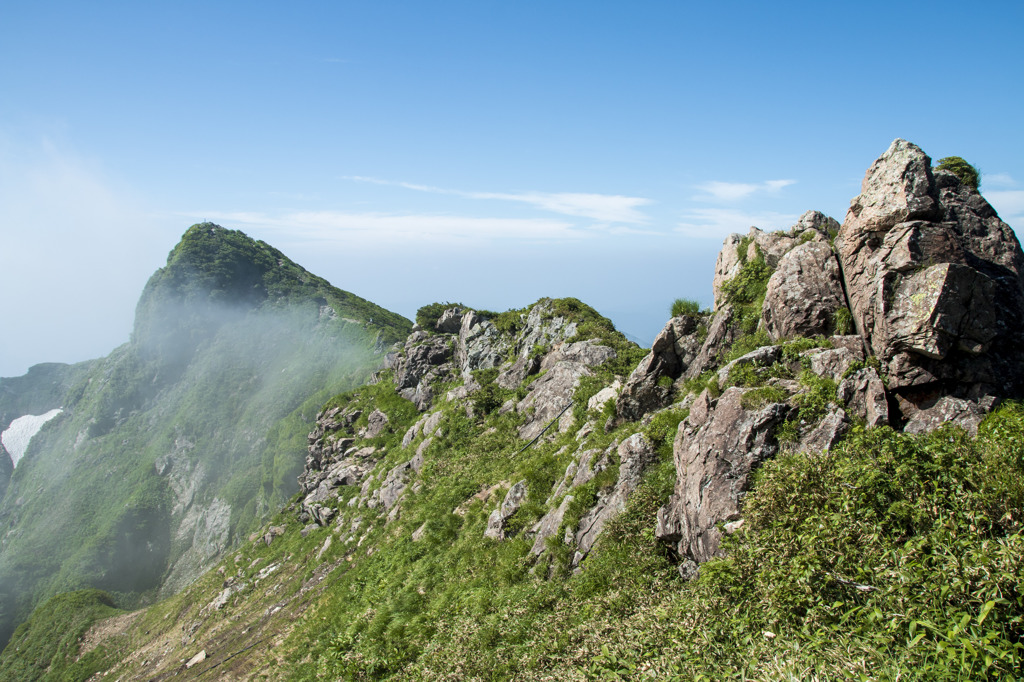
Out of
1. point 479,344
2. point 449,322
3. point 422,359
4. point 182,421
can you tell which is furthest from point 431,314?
point 182,421

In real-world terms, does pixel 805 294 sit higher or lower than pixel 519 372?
higher

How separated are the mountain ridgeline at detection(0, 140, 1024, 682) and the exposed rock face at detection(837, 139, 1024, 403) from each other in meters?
0.05

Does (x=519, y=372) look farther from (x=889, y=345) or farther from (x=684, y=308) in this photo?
(x=889, y=345)

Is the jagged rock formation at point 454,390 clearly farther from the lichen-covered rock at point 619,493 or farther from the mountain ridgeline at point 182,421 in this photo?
the mountain ridgeline at point 182,421

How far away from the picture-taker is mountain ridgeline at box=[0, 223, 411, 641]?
58062 mm

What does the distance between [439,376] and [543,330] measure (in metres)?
10.9

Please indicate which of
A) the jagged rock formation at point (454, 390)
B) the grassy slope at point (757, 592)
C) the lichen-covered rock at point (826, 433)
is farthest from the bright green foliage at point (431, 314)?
the lichen-covered rock at point (826, 433)

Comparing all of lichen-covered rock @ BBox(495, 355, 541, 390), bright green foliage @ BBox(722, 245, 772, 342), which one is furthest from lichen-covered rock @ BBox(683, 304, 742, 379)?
lichen-covered rock @ BBox(495, 355, 541, 390)

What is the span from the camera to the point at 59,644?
4103 cm

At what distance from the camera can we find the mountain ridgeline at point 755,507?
721cm

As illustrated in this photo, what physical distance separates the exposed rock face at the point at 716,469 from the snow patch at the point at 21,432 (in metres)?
115

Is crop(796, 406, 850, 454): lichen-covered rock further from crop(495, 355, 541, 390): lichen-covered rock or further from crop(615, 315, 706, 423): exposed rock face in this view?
crop(495, 355, 541, 390): lichen-covered rock

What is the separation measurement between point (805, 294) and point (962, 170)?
5490mm

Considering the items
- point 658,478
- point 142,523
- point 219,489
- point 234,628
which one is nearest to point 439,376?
point 234,628
